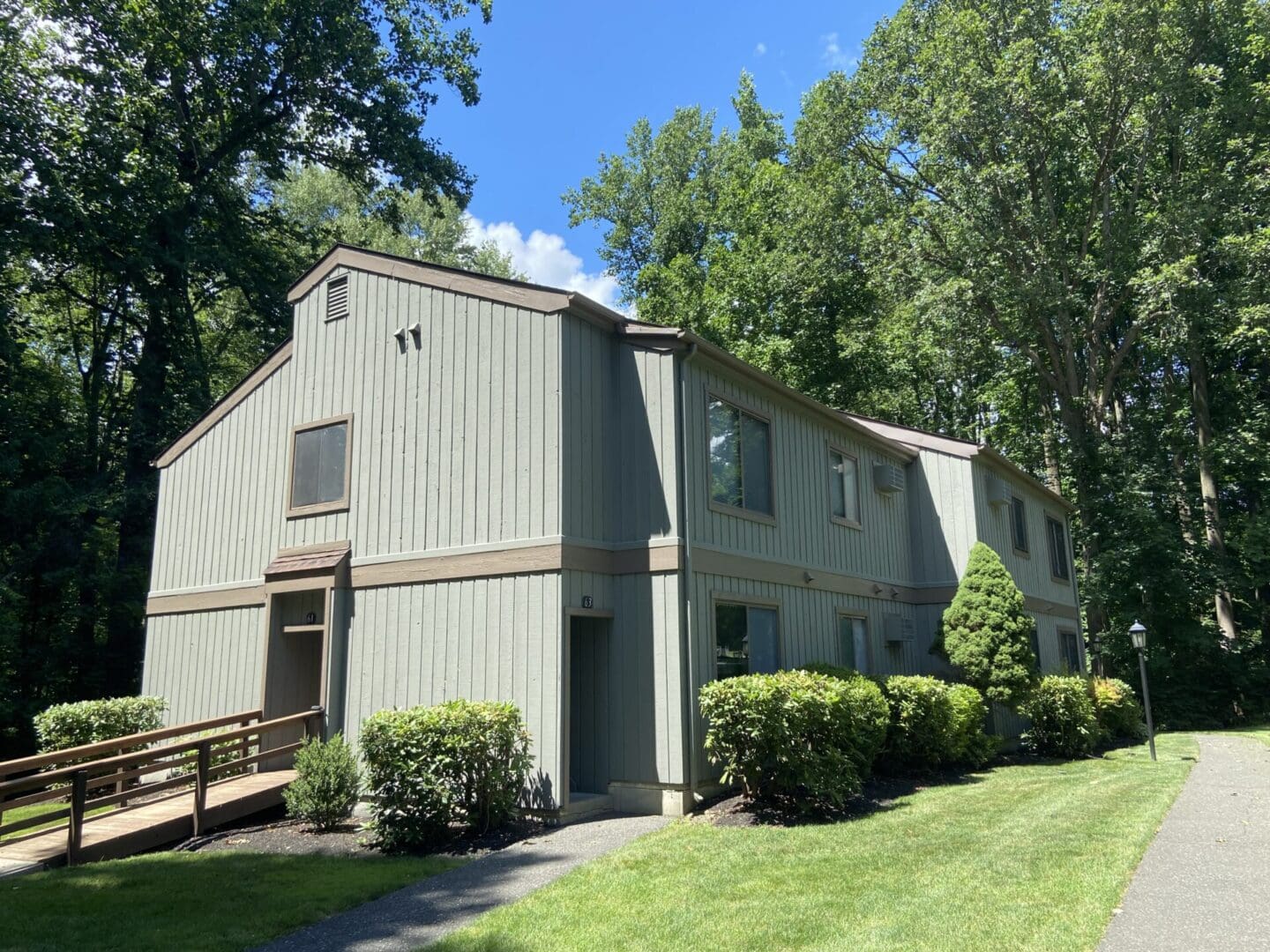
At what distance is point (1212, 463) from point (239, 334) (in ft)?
92.1

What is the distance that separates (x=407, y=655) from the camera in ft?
33.4

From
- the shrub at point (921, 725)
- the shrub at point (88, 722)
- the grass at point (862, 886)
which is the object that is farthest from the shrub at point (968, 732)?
the shrub at point (88, 722)

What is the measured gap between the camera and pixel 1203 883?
5.86 meters

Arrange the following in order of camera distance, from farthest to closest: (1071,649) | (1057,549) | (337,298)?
1. (1057,549)
2. (1071,649)
3. (337,298)

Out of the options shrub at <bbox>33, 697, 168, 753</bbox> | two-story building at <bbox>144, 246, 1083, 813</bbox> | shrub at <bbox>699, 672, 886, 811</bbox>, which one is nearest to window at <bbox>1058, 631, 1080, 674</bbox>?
two-story building at <bbox>144, 246, 1083, 813</bbox>

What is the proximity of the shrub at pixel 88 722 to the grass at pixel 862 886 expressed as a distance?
7993 millimetres

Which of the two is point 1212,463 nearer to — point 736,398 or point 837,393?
point 837,393

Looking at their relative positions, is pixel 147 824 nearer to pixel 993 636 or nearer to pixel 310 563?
pixel 310 563

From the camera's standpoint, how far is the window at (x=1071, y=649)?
19.4 meters

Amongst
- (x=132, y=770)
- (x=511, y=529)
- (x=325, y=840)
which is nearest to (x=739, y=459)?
(x=511, y=529)

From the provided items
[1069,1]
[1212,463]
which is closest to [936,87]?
[1069,1]

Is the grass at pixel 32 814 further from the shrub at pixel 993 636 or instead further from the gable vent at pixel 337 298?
the shrub at pixel 993 636

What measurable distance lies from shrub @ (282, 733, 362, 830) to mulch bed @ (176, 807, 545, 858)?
18cm

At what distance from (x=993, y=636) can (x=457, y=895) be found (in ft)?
31.9
